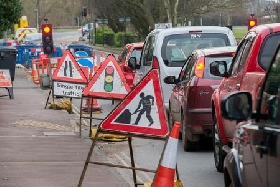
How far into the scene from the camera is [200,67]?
13.7 meters

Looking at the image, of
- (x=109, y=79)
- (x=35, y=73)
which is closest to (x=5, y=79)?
(x=109, y=79)

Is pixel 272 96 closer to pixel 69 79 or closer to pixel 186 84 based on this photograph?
pixel 186 84

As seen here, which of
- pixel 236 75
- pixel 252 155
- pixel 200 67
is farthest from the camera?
pixel 200 67

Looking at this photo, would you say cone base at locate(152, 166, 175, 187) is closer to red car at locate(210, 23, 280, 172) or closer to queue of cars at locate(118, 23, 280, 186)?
queue of cars at locate(118, 23, 280, 186)

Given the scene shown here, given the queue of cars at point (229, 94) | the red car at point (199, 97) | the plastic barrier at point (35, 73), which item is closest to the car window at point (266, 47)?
the queue of cars at point (229, 94)

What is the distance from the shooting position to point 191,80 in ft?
45.1

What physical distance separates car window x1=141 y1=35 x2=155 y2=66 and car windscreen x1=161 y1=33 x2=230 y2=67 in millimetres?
636

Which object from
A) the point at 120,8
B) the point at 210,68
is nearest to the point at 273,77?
the point at 210,68

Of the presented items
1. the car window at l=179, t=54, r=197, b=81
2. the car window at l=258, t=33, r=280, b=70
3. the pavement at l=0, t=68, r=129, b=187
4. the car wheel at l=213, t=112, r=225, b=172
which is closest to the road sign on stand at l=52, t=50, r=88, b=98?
the pavement at l=0, t=68, r=129, b=187

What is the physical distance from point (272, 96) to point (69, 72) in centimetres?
1373

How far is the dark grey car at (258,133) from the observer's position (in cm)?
528

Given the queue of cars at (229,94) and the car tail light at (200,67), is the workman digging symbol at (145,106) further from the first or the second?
the car tail light at (200,67)

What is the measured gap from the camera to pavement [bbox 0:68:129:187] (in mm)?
11047

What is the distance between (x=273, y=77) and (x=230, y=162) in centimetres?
91
